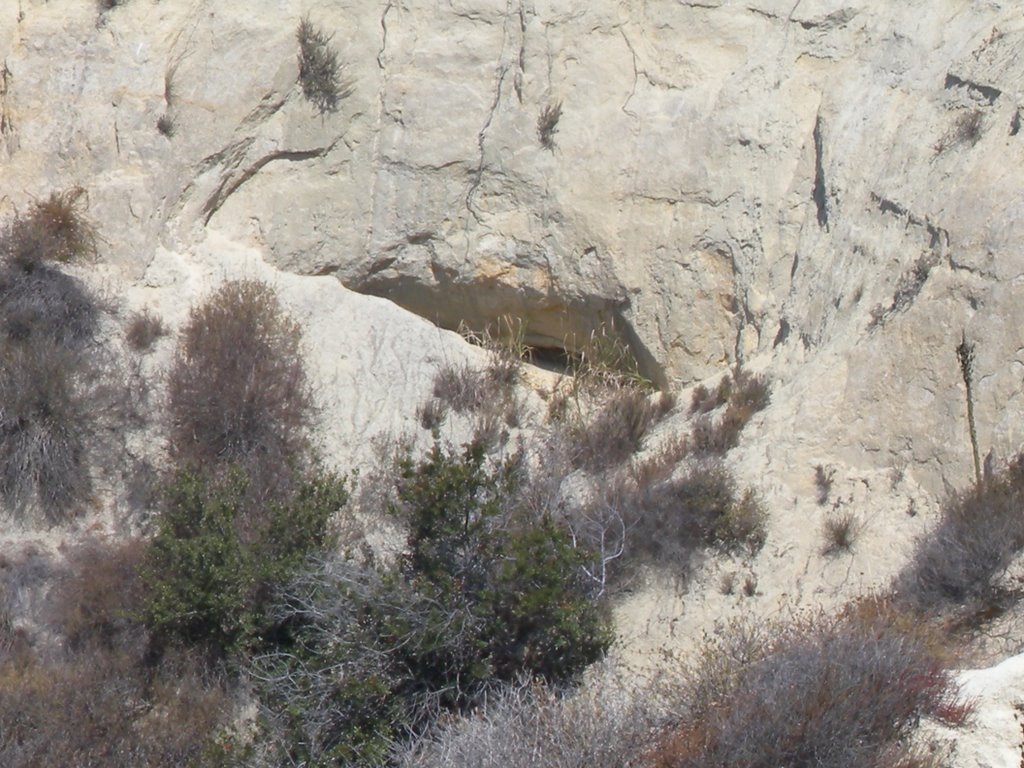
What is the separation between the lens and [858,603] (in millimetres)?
8656

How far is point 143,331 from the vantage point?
1130 centimetres

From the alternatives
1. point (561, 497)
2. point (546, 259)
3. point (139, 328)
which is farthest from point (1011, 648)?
point (139, 328)

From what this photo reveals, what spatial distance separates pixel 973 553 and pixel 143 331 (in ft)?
21.3

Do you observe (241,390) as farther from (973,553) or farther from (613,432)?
(973,553)

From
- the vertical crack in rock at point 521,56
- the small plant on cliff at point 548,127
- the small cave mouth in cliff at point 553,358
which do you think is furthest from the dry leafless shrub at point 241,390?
the vertical crack in rock at point 521,56

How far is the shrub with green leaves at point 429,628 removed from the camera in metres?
8.43

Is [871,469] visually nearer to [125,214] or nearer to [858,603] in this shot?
[858,603]

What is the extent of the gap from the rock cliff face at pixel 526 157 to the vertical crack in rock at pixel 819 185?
22mm

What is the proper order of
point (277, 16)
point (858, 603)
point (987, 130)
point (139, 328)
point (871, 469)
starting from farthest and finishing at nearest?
point (277, 16), point (139, 328), point (987, 130), point (871, 469), point (858, 603)

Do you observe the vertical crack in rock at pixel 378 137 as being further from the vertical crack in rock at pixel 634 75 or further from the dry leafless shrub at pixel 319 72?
the vertical crack in rock at pixel 634 75

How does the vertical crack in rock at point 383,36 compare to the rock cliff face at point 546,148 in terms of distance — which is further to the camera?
the vertical crack in rock at point 383,36

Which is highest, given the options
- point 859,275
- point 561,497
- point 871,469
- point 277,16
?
point 277,16

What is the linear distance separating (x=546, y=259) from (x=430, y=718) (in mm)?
4544

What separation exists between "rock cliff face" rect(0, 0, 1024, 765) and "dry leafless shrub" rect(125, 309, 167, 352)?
225 millimetres
